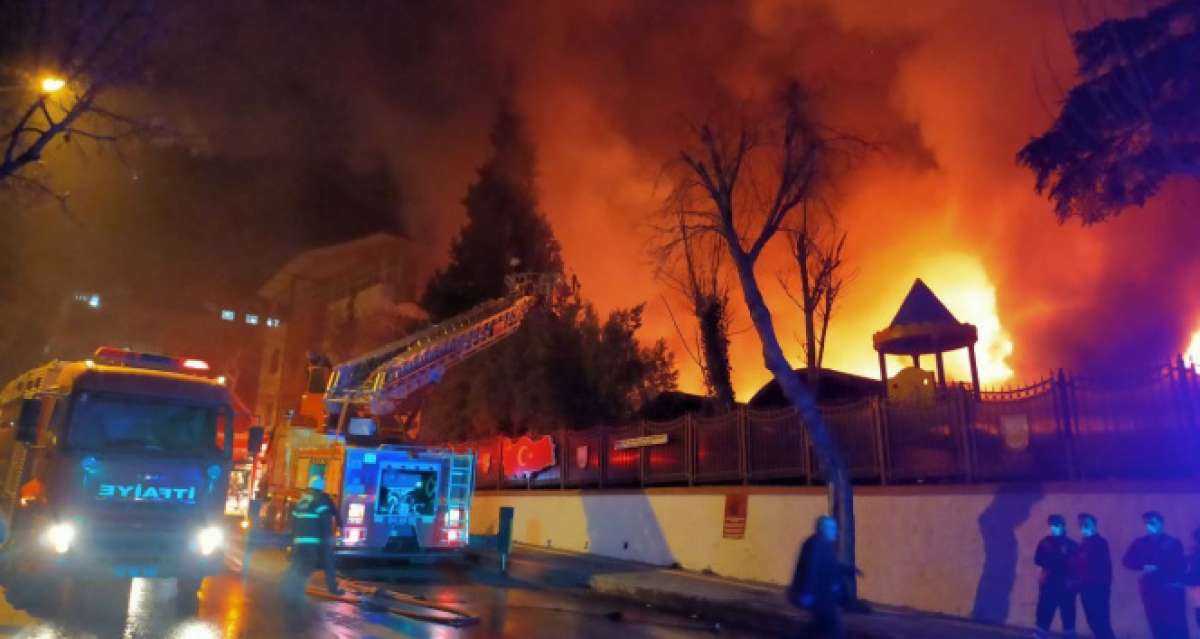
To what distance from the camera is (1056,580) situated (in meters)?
8.16

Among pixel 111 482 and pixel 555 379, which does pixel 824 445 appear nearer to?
pixel 111 482

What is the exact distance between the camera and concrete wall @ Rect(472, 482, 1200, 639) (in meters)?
8.62

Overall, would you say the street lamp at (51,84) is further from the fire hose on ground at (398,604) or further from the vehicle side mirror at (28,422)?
the fire hose on ground at (398,604)

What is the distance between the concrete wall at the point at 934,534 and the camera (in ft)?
28.3

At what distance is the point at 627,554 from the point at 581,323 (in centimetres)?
1063

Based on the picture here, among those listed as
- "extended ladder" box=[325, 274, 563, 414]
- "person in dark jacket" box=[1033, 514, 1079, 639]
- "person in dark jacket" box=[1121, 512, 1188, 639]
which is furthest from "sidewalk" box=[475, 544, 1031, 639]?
"extended ladder" box=[325, 274, 563, 414]

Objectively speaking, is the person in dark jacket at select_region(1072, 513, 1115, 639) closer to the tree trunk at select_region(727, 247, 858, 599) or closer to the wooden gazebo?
the tree trunk at select_region(727, 247, 858, 599)

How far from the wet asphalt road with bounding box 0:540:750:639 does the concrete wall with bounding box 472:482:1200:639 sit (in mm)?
2689

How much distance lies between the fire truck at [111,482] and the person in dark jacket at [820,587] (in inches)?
277

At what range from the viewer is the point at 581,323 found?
25.6m

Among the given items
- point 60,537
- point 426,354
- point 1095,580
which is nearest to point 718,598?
point 1095,580

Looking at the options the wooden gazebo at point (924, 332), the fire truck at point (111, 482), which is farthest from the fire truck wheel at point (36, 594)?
the wooden gazebo at point (924, 332)

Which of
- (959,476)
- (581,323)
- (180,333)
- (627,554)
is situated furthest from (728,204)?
(180,333)

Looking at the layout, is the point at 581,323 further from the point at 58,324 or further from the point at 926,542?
the point at 58,324
